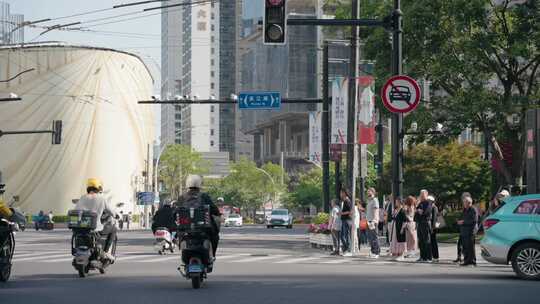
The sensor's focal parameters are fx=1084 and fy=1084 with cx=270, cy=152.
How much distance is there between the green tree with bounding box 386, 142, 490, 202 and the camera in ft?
189

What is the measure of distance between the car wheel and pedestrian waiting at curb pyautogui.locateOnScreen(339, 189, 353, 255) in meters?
10.5

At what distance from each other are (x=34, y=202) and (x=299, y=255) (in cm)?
8971

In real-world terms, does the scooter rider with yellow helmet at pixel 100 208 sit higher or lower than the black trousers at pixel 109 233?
higher

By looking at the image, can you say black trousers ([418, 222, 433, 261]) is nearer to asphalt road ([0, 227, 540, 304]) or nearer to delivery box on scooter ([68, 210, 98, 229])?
asphalt road ([0, 227, 540, 304])

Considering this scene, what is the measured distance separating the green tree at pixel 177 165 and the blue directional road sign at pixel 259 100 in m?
100

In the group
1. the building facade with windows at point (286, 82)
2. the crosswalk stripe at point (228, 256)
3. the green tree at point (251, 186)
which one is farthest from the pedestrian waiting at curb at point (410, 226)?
the green tree at point (251, 186)

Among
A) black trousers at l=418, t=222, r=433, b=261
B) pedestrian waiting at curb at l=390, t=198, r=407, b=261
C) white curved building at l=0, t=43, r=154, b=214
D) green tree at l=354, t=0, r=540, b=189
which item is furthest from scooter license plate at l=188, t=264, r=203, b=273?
white curved building at l=0, t=43, r=154, b=214

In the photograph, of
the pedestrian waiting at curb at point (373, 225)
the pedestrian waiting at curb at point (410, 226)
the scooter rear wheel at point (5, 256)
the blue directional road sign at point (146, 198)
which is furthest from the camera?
the blue directional road sign at point (146, 198)

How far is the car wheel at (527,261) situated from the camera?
19531 mm

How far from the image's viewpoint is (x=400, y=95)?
2634 centimetres

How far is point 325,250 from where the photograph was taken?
33812 mm

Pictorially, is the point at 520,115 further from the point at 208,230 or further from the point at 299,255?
the point at 208,230

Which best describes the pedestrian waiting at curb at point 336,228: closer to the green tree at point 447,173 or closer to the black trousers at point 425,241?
the black trousers at point 425,241

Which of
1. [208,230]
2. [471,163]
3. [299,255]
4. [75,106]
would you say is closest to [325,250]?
[299,255]
